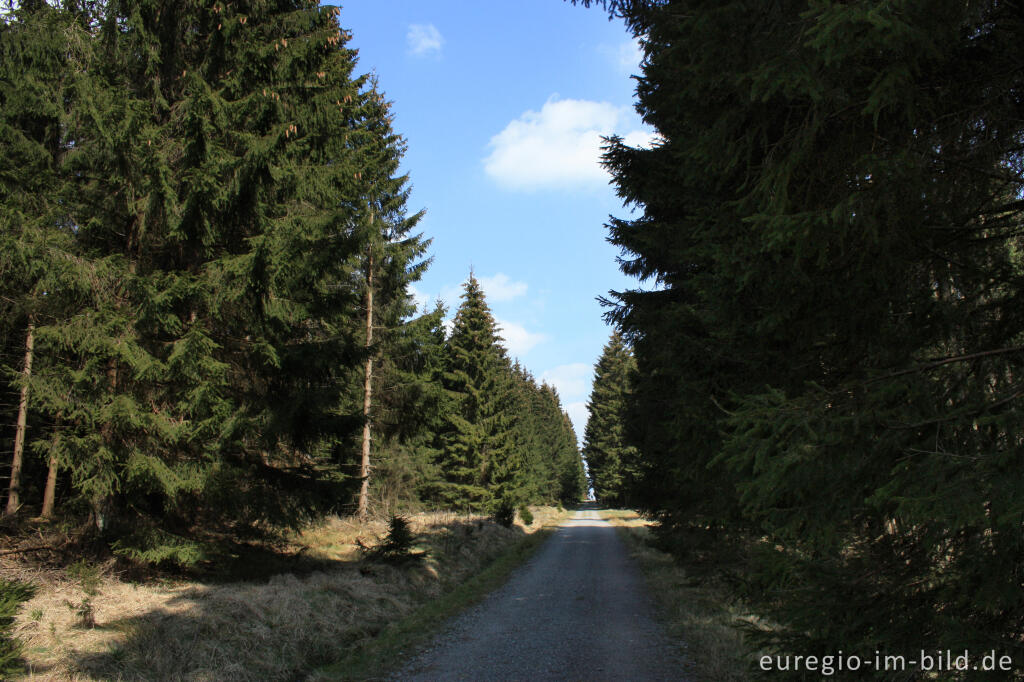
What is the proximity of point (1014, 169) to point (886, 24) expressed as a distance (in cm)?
174

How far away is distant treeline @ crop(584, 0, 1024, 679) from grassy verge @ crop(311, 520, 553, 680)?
511cm

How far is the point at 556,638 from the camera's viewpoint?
314 inches

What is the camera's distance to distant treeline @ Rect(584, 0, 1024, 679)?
101 inches

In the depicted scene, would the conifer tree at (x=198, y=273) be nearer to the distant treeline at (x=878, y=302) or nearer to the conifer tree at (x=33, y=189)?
the conifer tree at (x=33, y=189)

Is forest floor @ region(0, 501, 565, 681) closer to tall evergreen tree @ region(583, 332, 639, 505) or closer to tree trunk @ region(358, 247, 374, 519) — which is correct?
tree trunk @ region(358, 247, 374, 519)

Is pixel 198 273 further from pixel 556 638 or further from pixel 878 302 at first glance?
pixel 878 302

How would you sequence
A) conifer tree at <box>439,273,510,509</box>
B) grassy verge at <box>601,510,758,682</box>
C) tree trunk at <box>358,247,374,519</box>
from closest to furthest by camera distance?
grassy verge at <box>601,510,758,682</box>
tree trunk at <box>358,247,374,519</box>
conifer tree at <box>439,273,510,509</box>

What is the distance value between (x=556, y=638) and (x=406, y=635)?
7.80 feet

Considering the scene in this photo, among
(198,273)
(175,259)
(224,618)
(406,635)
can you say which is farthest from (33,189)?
(406,635)

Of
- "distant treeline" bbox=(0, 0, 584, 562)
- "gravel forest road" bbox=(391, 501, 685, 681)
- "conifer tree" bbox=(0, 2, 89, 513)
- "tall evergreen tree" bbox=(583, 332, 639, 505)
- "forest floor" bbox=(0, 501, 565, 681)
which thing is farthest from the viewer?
"tall evergreen tree" bbox=(583, 332, 639, 505)

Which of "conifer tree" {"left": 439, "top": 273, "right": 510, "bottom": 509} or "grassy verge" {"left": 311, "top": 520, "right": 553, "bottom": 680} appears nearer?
"grassy verge" {"left": 311, "top": 520, "right": 553, "bottom": 680}

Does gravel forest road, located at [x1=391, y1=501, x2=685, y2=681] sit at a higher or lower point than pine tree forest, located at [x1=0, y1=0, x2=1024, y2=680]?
lower

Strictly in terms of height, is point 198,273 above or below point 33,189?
below

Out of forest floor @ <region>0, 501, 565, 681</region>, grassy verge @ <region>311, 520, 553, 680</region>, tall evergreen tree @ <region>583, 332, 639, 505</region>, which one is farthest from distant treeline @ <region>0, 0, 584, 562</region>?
tall evergreen tree @ <region>583, 332, 639, 505</region>
